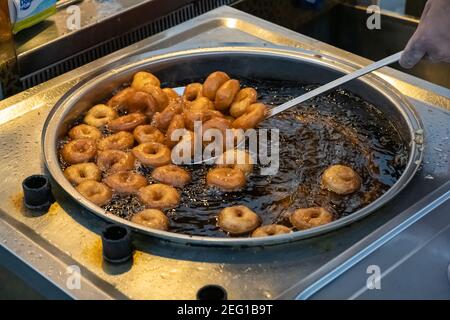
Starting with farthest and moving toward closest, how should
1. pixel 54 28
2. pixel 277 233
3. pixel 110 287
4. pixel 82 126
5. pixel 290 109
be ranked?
pixel 54 28
pixel 290 109
pixel 82 126
pixel 277 233
pixel 110 287

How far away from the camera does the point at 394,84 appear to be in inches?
81.3

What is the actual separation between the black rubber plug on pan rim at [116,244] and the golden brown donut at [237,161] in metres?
0.45

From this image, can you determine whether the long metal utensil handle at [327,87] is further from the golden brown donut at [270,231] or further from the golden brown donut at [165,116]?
the golden brown donut at [270,231]

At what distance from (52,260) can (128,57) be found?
930 millimetres

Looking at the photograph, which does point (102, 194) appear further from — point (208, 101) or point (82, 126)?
point (208, 101)

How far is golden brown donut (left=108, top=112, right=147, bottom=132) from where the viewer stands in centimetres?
198

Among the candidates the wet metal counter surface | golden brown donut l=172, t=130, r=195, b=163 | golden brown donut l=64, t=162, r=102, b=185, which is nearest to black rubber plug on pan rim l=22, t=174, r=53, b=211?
the wet metal counter surface

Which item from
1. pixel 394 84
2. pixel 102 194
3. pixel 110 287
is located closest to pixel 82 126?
pixel 102 194

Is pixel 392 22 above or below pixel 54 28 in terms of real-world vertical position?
below

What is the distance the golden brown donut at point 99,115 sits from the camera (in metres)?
2.00

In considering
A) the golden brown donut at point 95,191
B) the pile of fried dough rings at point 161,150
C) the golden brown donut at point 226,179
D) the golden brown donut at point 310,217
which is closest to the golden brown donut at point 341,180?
the pile of fried dough rings at point 161,150

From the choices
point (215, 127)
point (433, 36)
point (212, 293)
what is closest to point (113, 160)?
point (215, 127)

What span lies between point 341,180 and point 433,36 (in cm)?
42

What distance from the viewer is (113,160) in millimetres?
1847
